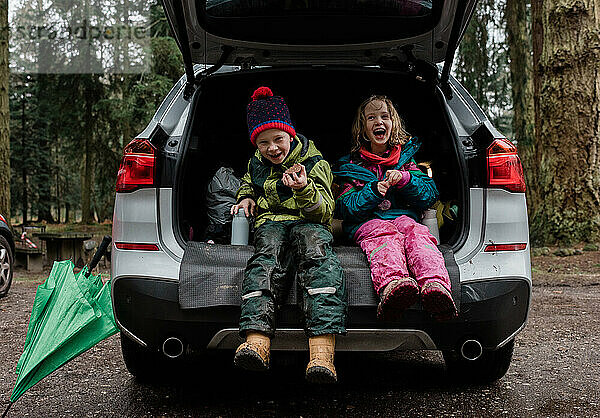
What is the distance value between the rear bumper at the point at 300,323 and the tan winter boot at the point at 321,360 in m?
0.13

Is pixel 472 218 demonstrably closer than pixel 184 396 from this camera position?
Yes

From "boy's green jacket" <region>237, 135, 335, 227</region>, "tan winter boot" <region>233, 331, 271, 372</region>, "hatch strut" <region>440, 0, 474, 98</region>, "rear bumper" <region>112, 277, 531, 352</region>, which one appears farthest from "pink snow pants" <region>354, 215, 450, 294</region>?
"hatch strut" <region>440, 0, 474, 98</region>

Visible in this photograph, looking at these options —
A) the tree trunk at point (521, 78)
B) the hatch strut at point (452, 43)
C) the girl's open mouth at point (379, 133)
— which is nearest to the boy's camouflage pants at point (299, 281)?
the girl's open mouth at point (379, 133)

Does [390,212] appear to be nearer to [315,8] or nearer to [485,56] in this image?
[315,8]

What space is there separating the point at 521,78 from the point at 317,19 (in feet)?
49.5

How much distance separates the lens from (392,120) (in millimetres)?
3842

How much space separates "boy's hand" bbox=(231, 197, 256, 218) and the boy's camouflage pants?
1.02ft

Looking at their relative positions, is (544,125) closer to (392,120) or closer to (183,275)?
(392,120)

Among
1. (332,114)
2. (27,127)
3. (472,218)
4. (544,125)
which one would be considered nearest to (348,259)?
(472,218)

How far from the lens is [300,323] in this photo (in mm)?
2924

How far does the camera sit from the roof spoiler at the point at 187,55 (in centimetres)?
339

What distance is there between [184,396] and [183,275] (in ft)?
2.92

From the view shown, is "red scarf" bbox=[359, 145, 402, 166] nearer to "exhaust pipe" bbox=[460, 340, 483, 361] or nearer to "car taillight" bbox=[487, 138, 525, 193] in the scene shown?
"car taillight" bbox=[487, 138, 525, 193]

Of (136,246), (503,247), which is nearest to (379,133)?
(503,247)
